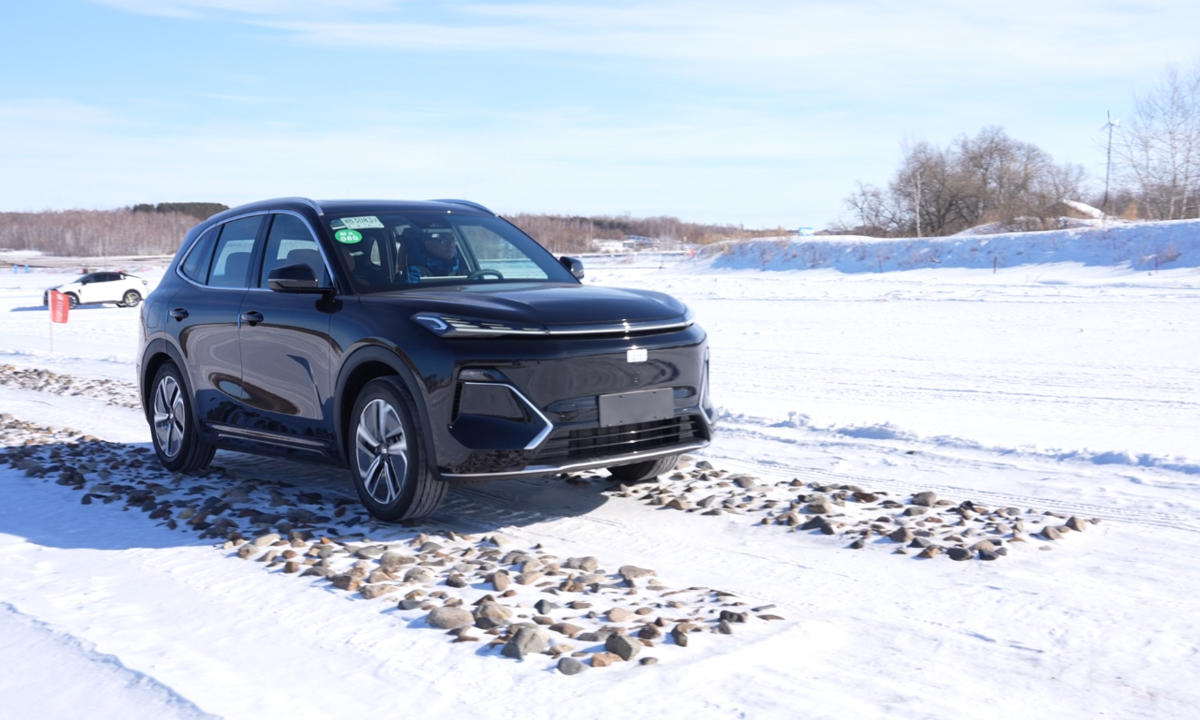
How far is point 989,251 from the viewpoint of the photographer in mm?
40656

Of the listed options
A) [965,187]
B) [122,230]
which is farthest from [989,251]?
[122,230]

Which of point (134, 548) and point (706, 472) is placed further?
point (706, 472)

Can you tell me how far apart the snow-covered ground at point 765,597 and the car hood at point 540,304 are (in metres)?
1.15

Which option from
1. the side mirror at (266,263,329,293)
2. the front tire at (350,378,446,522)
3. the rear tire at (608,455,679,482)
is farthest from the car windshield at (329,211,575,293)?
the rear tire at (608,455,679,482)

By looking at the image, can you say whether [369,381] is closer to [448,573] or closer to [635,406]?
[448,573]

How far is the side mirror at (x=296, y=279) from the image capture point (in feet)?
19.8

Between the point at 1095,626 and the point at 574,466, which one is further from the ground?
the point at 574,466

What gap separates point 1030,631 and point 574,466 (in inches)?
89.5

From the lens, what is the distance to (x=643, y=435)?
19.1ft

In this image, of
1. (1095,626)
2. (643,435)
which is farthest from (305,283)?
(1095,626)

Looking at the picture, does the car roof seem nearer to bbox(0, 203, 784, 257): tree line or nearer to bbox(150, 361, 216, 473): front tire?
bbox(150, 361, 216, 473): front tire

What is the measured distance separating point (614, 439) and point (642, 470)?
1263mm

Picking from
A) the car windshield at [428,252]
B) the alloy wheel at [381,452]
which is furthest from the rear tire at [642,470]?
the alloy wheel at [381,452]

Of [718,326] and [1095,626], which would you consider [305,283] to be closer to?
[1095,626]
